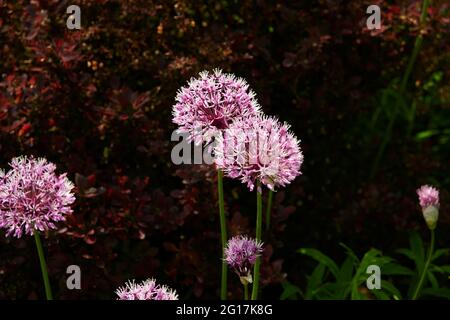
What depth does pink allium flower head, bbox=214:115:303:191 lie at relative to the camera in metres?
2.45

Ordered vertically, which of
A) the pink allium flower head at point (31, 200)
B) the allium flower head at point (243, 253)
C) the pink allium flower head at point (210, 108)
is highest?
the pink allium flower head at point (210, 108)

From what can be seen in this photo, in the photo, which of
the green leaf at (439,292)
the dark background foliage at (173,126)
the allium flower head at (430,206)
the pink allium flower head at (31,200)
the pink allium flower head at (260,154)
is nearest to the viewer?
the pink allium flower head at (260,154)

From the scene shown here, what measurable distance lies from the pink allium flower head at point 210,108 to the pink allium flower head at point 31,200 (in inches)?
19.6

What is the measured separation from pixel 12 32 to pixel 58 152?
2.40ft

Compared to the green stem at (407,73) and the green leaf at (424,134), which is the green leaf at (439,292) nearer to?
the green stem at (407,73)

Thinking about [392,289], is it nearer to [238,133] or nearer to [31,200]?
[238,133]

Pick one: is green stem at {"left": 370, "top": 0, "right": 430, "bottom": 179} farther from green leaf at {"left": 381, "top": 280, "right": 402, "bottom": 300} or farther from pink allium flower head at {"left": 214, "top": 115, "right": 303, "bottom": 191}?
pink allium flower head at {"left": 214, "top": 115, "right": 303, "bottom": 191}

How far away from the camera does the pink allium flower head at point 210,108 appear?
8.66 ft

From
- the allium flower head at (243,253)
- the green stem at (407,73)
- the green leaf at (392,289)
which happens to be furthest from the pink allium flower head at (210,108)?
the green stem at (407,73)

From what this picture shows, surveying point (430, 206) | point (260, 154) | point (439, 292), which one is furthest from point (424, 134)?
point (260, 154)

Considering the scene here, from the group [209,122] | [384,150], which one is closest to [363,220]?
[384,150]

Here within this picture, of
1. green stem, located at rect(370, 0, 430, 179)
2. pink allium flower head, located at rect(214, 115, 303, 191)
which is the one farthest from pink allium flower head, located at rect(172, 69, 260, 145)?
green stem, located at rect(370, 0, 430, 179)

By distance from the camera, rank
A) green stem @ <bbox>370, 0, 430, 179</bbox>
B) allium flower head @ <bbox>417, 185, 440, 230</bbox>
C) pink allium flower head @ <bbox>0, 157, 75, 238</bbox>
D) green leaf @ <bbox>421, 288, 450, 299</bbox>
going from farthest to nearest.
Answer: green stem @ <bbox>370, 0, 430, 179</bbox>
green leaf @ <bbox>421, 288, 450, 299</bbox>
allium flower head @ <bbox>417, 185, 440, 230</bbox>
pink allium flower head @ <bbox>0, 157, 75, 238</bbox>

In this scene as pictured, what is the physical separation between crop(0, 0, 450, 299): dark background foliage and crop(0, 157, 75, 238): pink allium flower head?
81cm
